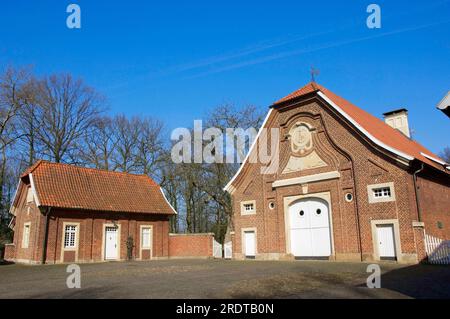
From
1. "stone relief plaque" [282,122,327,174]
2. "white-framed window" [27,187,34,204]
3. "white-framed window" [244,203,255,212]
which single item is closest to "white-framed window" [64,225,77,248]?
"white-framed window" [27,187,34,204]

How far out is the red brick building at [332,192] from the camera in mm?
18609

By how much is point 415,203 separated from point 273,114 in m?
9.95

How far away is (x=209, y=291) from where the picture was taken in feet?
31.9

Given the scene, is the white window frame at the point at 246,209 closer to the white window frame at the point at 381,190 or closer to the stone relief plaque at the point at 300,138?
the stone relief plaque at the point at 300,138

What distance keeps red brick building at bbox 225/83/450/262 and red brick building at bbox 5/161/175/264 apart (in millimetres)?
7520

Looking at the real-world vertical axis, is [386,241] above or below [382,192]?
below

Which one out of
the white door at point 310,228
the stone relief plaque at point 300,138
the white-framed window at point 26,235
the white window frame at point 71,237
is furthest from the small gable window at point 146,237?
the stone relief plaque at point 300,138

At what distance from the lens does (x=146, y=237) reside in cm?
2934

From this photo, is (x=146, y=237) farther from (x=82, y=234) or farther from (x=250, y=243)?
(x=250, y=243)

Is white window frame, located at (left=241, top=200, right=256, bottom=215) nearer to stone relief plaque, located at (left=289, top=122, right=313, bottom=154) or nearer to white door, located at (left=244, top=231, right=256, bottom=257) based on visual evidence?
white door, located at (left=244, top=231, right=256, bottom=257)


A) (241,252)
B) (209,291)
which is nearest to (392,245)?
(241,252)

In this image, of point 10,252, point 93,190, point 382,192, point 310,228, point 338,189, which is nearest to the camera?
point 382,192

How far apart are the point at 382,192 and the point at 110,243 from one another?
17.9 metres

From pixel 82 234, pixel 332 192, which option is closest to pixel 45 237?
pixel 82 234
